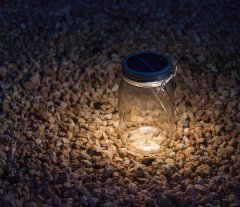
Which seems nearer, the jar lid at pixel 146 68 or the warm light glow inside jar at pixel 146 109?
the jar lid at pixel 146 68

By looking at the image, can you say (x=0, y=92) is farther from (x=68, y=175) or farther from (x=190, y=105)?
(x=190, y=105)

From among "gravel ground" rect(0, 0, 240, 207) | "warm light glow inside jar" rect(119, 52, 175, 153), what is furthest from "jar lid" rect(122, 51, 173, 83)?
"gravel ground" rect(0, 0, 240, 207)

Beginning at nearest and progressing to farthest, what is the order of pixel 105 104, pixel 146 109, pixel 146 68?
pixel 146 68 < pixel 146 109 < pixel 105 104

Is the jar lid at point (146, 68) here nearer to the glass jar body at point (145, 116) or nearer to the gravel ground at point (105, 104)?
the glass jar body at point (145, 116)

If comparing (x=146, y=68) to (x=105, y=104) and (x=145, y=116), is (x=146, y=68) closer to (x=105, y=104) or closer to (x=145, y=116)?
(x=145, y=116)

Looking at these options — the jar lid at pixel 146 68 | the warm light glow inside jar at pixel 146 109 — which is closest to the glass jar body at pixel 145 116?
the warm light glow inside jar at pixel 146 109

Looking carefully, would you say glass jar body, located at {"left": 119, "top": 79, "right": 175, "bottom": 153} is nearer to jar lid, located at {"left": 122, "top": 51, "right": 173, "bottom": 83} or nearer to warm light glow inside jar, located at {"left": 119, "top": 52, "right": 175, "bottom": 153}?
warm light glow inside jar, located at {"left": 119, "top": 52, "right": 175, "bottom": 153}

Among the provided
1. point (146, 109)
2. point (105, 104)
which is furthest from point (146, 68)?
point (105, 104)
